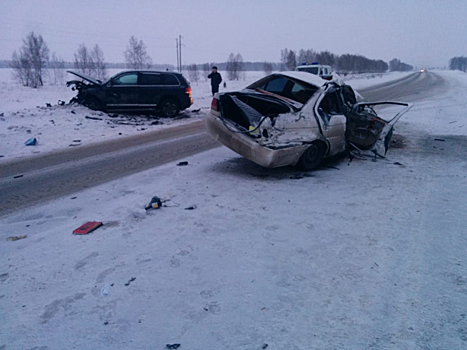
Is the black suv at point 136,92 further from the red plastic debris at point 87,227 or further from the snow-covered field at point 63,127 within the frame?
the red plastic debris at point 87,227

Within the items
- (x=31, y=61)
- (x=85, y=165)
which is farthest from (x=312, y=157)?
(x=31, y=61)

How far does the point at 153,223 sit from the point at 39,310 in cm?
175

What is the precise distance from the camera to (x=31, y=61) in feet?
126

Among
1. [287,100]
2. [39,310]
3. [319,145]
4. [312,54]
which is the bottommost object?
[39,310]

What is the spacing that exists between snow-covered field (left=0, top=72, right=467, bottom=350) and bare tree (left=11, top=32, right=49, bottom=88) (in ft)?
129

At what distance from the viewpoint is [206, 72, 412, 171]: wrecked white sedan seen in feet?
19.9

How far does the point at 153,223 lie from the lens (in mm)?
4488

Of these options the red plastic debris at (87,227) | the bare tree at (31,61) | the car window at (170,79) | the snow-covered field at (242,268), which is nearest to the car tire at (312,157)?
the snow-covered field at (242,268)

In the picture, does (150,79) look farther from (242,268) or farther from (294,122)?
(242,268)

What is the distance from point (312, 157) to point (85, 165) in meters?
4.88

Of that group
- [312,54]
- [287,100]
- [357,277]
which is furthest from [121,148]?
[312,54]

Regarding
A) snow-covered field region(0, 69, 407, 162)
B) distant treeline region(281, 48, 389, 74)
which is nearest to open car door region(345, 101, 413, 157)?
snow-covered field region(0, 69, 407, 162)

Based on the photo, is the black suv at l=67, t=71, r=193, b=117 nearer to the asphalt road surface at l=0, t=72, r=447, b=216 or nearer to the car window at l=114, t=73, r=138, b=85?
the car window at l=114, t=73, r=138, b=85

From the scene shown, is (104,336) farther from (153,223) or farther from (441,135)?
(441,135)
